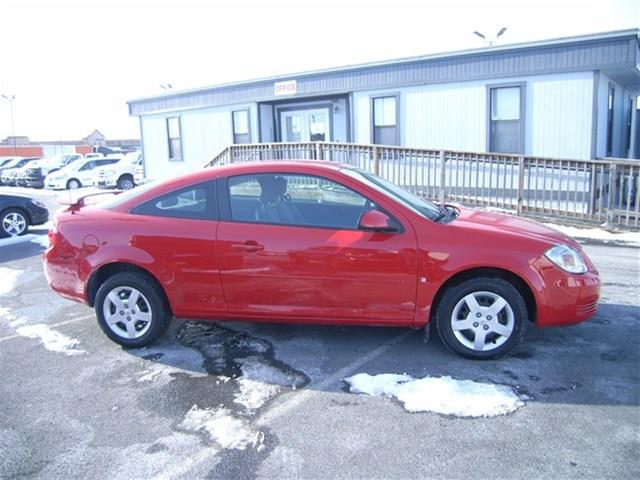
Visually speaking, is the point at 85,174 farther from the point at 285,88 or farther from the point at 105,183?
the point at 285,88

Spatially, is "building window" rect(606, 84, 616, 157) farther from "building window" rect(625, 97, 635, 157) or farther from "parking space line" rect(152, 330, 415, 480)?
"parking space line" rect(152, 330, 415, 480)

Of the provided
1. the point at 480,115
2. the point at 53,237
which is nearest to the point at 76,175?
the point at 480,115

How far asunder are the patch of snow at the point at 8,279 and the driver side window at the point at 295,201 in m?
4.01

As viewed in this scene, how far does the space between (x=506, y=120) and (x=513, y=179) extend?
1833 mm

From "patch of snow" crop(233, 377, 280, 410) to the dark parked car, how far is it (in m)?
8.85

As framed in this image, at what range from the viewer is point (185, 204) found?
4.48m

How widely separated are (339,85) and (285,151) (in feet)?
7.81

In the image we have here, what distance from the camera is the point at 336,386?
3840 millimetres

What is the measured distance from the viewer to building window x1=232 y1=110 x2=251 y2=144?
1753 centimetres

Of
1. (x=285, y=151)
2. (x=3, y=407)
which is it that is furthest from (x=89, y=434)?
(x=285, y=151)

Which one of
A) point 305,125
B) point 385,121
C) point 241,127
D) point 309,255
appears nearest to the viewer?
point 309,255

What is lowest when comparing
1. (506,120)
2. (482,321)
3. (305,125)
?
(482,321)

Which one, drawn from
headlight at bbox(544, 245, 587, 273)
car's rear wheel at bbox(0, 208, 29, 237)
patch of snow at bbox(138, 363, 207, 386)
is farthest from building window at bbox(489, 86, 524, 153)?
car's rear wheel at bbox(0, 208, 29, 237)

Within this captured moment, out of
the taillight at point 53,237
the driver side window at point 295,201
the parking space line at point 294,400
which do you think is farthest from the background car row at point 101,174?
the parking space line at point 294,400
